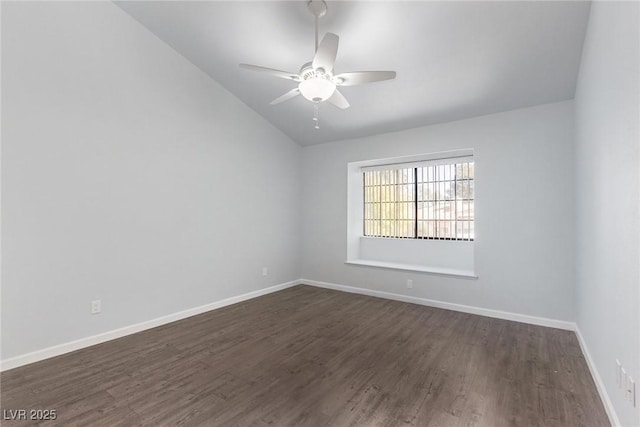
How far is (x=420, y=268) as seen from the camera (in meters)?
4.33

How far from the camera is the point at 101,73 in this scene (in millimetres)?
2939

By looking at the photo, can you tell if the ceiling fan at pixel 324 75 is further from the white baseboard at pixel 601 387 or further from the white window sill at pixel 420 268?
the white window sill at pixel 420 268

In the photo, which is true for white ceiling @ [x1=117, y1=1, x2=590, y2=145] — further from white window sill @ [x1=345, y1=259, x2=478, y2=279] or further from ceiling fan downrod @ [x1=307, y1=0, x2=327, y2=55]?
white window sill @ [x1=345, y1=259, x2=478, y2=279]

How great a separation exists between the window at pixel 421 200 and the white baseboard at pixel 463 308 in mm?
1002

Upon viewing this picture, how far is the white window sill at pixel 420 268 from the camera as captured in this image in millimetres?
Result: 3877

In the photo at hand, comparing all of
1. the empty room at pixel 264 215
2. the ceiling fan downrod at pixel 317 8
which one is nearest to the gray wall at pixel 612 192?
the empty room at pixel 264 215

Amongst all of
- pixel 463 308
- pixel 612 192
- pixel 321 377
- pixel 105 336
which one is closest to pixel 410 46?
pixel 612 192

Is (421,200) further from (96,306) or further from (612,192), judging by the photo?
(96,306)

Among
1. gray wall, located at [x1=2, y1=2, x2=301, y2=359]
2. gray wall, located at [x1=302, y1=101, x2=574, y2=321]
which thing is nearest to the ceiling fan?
gray wall, located at [x1=2, y1=2, x2=301, y2=359]

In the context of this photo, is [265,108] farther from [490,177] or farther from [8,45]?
[490,177]

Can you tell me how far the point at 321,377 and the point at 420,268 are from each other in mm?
2553

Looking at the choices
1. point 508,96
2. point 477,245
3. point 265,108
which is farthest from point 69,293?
point 508,96

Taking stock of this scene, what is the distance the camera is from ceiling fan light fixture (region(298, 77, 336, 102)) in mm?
2230

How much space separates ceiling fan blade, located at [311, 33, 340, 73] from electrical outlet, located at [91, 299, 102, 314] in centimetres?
300
